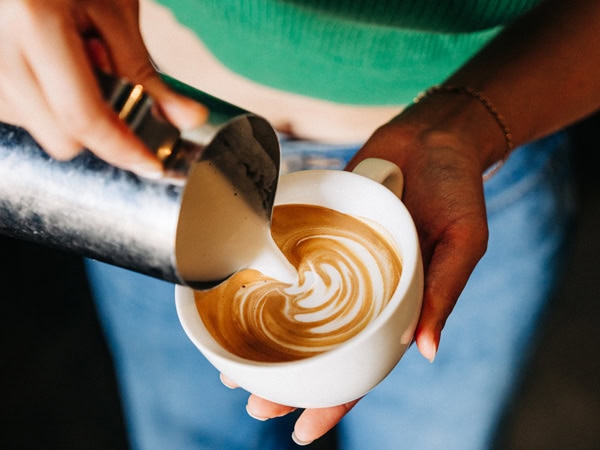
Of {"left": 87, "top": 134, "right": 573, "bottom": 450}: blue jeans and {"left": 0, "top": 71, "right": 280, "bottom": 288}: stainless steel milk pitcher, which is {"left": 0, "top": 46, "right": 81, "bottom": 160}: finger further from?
{"left": 87, "top": 134, "right": 573, "bottom": 450}: blue jeans

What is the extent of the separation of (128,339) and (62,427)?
522mm

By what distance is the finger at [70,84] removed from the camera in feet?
1.17

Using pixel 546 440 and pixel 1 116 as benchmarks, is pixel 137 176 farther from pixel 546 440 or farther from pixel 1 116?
pixel 546 440

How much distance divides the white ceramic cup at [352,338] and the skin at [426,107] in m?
0.05

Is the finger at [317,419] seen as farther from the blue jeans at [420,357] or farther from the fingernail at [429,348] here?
the blue jeans at [420,357]

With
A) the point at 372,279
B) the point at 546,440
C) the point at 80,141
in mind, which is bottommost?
the point at 546,440

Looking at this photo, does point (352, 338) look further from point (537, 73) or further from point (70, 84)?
point (537, 73)

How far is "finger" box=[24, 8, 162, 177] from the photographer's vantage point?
356 millimetres

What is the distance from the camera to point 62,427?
1421mm

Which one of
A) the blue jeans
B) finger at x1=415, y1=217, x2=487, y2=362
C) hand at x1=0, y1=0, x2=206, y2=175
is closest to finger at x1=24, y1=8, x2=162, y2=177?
hand at x1=0, y1=0, x2=206, y2=175

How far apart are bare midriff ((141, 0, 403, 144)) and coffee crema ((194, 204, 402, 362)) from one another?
0.69 feet

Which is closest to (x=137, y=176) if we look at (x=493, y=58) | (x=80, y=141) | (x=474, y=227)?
(x=80, y=141)

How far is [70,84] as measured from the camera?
36 centimetres

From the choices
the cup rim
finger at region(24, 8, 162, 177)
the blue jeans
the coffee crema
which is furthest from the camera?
the blue jeans
